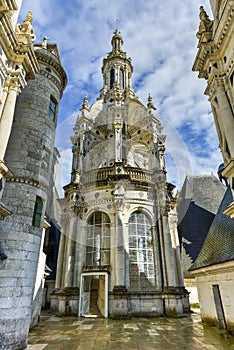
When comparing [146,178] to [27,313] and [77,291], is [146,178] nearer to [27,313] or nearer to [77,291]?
[77,291]

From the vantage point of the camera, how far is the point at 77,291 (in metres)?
12.3

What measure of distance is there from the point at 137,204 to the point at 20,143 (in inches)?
334

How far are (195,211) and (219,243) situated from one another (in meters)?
12.1

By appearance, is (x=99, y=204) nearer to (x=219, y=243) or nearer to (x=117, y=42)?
(x=219, y=243)

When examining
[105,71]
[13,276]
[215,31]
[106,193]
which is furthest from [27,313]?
[105,71]

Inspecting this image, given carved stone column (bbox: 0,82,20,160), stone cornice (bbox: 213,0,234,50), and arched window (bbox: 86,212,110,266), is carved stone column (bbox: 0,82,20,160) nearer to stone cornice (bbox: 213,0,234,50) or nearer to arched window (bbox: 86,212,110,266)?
stone cornice (bbox: 213,0,234,50)

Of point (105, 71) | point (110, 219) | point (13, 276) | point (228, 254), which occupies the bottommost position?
point (13, 276)

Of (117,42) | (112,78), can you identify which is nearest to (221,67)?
(112,78)

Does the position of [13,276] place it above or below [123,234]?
below

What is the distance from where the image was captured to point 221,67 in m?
6.20

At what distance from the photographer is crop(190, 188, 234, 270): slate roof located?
8.29 metres

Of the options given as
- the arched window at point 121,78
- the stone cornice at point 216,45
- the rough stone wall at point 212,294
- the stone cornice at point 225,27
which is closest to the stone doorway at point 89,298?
the rough stone wall at point 212,294

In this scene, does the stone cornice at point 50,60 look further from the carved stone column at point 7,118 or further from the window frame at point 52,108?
the carved stone column at point 7,118

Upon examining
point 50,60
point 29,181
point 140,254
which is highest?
point 50,60
